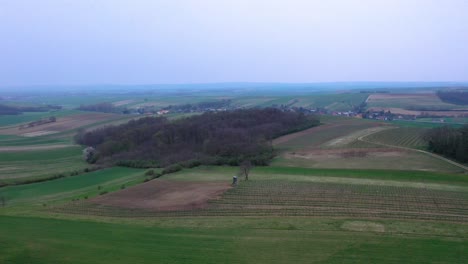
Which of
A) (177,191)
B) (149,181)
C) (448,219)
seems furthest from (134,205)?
(448,219)

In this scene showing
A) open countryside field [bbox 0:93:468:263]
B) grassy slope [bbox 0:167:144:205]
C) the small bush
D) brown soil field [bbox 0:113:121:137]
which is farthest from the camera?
brown soil field [bbox 0:113:121:137]

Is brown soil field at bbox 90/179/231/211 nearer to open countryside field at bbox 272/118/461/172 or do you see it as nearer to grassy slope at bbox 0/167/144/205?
grassy slope at bbox 0/167/144/205

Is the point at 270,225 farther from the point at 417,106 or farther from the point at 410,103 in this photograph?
the point at 410,103

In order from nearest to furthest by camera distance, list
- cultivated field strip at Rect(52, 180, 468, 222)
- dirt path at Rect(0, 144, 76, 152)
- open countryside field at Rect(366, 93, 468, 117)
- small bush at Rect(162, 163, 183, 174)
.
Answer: cultivated field strip at Rect(52, 180, 468, 222) → small bush at Rect(162, 163, 183, 174) → dirt path at Rect(0, 144, 76, 152) → open countryside field at Rect(366, 93, 468, 117)

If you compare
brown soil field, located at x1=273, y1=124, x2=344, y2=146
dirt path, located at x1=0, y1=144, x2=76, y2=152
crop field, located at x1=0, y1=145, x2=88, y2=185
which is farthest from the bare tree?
dirt path, located at x1=0, y1=144, x2=76, y2=152

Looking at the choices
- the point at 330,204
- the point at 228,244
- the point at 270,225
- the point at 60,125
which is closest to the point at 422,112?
the point at 330,204

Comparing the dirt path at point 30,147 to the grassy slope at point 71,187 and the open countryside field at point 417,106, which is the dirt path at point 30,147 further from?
the open countryside field at point 417,106

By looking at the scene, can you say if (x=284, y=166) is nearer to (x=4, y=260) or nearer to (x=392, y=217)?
(x=392, y=217)
